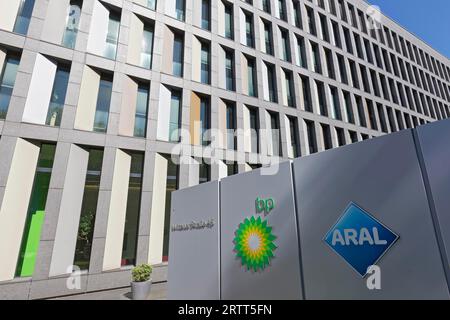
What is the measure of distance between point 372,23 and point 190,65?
84.3 feet

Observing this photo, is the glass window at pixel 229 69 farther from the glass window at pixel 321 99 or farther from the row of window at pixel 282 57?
the glass window at pixel 321 99

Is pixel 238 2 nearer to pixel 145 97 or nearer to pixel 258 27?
pixel 258 27

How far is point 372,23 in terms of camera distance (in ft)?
97.7

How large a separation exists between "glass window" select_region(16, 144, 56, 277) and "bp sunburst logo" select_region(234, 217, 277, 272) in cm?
896

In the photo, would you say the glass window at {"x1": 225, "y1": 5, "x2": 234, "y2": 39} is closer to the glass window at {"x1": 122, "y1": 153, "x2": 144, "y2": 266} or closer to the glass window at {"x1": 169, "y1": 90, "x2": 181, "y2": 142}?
the glass window at {"x1": 169, "y1": 90, "x2": 181, "y2": 142}

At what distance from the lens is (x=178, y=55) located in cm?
1584

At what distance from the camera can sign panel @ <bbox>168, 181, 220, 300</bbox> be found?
19.5 feet

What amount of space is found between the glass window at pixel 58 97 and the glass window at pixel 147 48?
384 cm

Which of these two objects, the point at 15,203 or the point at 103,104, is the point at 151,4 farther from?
the point at 15,203

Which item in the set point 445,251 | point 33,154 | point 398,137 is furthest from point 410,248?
point 33,154

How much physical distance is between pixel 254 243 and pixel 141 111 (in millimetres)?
10996

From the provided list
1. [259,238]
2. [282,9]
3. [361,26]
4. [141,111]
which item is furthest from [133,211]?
[361,26]

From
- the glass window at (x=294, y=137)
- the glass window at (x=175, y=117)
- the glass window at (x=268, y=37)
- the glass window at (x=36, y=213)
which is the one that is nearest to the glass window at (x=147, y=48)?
the glass window at (x=175, y=117)

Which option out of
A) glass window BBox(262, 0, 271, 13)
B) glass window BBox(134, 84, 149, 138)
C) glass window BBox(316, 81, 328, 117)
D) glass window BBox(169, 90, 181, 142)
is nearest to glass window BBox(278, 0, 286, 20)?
glass window BBox(262, 0, 271, 13)
